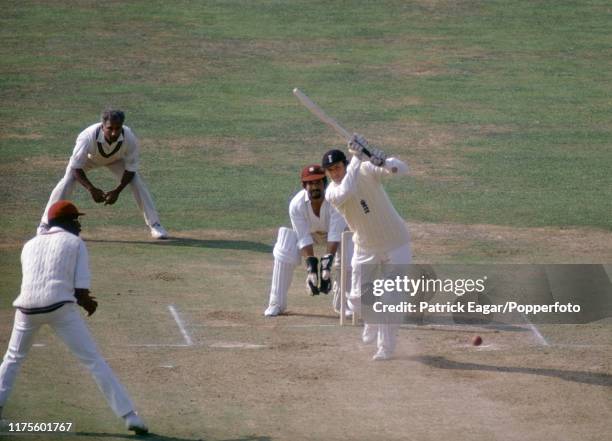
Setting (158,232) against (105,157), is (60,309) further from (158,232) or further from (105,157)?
(158,232)

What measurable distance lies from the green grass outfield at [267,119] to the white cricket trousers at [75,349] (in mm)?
1217

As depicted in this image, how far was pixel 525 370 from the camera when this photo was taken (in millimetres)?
11922

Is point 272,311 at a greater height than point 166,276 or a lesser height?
lesser

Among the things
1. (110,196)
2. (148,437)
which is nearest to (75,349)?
(148,437)

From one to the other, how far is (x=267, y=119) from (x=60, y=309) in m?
14.2

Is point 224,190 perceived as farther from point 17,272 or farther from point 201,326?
point 201,326

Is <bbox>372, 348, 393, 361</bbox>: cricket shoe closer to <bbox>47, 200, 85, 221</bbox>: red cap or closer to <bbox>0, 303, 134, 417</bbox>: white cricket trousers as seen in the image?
<bbox>0, 303, 134, 417</bbox>: white cricket trousers

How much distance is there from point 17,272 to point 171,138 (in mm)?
7584

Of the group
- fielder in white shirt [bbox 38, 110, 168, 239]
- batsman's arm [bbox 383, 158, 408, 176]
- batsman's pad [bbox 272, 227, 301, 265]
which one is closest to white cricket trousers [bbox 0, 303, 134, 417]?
batsman's arm [bbox 383, 158, 408, 176]

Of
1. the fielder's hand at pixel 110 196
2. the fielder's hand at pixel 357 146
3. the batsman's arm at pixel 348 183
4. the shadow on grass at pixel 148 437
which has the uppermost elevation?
the fielder's hand at pixel 357 146

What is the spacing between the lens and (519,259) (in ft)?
53.5

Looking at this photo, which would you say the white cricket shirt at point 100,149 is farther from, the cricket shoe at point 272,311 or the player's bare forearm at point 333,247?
the player's bare forearm at point 333,247

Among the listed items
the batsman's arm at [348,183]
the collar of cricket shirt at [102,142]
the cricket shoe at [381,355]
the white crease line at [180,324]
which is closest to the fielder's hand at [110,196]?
the collar of cricket shirt at [102,142]

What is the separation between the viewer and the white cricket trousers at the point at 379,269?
12148 mm
